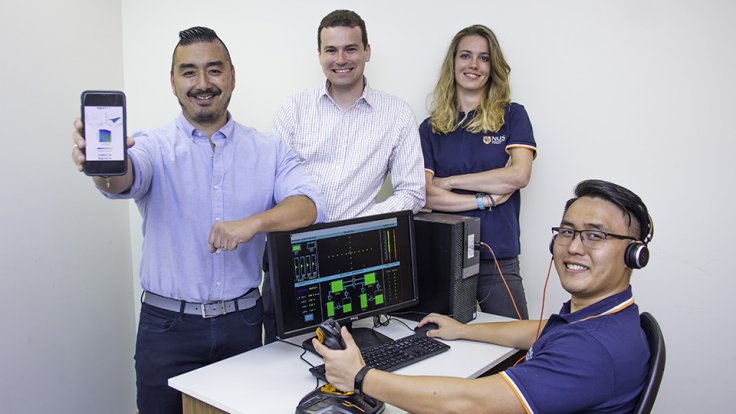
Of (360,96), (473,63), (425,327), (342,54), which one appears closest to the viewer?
(425,327)

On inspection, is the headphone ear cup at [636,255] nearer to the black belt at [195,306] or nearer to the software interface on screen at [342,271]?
the software interface on screen at [342,271]

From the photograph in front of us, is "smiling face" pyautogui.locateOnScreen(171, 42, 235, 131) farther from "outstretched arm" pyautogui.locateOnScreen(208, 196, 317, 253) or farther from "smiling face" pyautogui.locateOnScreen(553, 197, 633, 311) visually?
"smiling face" pyautogui.locateOnScreen(553, 197, 633, 311)

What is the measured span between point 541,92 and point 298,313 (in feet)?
5.96

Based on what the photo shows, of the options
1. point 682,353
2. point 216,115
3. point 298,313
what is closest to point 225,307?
point 298,313

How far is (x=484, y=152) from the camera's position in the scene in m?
2.64

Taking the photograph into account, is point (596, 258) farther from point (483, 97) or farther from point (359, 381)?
point (483, 97)

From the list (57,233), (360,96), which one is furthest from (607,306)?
(57,233)

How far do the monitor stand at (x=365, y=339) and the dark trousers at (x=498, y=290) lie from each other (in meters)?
0.69

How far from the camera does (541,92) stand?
2920 millimetres

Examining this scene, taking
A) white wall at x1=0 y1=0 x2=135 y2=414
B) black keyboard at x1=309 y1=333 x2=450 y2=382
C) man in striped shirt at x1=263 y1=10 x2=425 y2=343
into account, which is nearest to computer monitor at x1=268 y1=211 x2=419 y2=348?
black keyboard at x1=309 y1=333 x2=450 y2=382

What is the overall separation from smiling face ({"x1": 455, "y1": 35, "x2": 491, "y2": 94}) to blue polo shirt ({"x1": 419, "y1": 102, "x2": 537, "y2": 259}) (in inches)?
5.9

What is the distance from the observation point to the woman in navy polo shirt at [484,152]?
8.42ft

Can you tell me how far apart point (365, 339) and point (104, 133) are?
1.08 meters

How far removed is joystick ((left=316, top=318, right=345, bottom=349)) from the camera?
5.02ft
